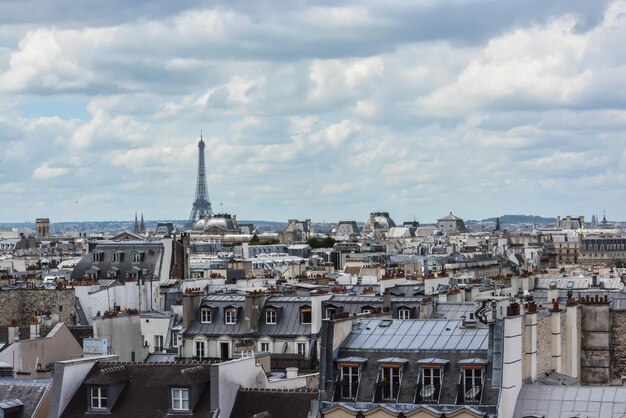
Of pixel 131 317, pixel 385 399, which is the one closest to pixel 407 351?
pixel 385 399

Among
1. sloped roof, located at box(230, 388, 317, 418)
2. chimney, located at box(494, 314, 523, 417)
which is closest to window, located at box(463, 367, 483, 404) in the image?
chimney, located at box(494, 314, 523, 417)

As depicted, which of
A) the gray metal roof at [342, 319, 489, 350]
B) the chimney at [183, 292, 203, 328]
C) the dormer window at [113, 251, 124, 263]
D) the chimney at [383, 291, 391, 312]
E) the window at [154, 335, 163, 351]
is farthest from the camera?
the dormer window at [113, 251, 124, 263]

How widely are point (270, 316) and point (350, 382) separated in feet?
63.8

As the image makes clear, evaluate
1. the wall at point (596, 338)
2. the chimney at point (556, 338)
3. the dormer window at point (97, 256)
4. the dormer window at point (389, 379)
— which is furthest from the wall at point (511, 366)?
the dormer window at point (97, 256)

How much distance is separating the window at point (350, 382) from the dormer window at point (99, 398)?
501 centimetres

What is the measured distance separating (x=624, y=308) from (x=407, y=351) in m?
9.91

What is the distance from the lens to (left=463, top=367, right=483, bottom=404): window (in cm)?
3097

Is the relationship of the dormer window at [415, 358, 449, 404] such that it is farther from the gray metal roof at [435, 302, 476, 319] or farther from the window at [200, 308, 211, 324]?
the window at [200, 308, 211, 324]

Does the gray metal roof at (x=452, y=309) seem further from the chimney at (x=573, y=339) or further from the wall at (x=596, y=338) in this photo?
the chimney at (x=573, y=339)

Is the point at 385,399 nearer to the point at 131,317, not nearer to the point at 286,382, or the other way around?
the point at 286,382

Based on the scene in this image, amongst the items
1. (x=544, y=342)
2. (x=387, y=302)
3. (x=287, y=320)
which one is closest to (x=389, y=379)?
(x=544, y=342)

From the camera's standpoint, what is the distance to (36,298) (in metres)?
59.8

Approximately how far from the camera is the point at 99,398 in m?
32.6

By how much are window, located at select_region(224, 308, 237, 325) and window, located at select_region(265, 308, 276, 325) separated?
1064 mm
